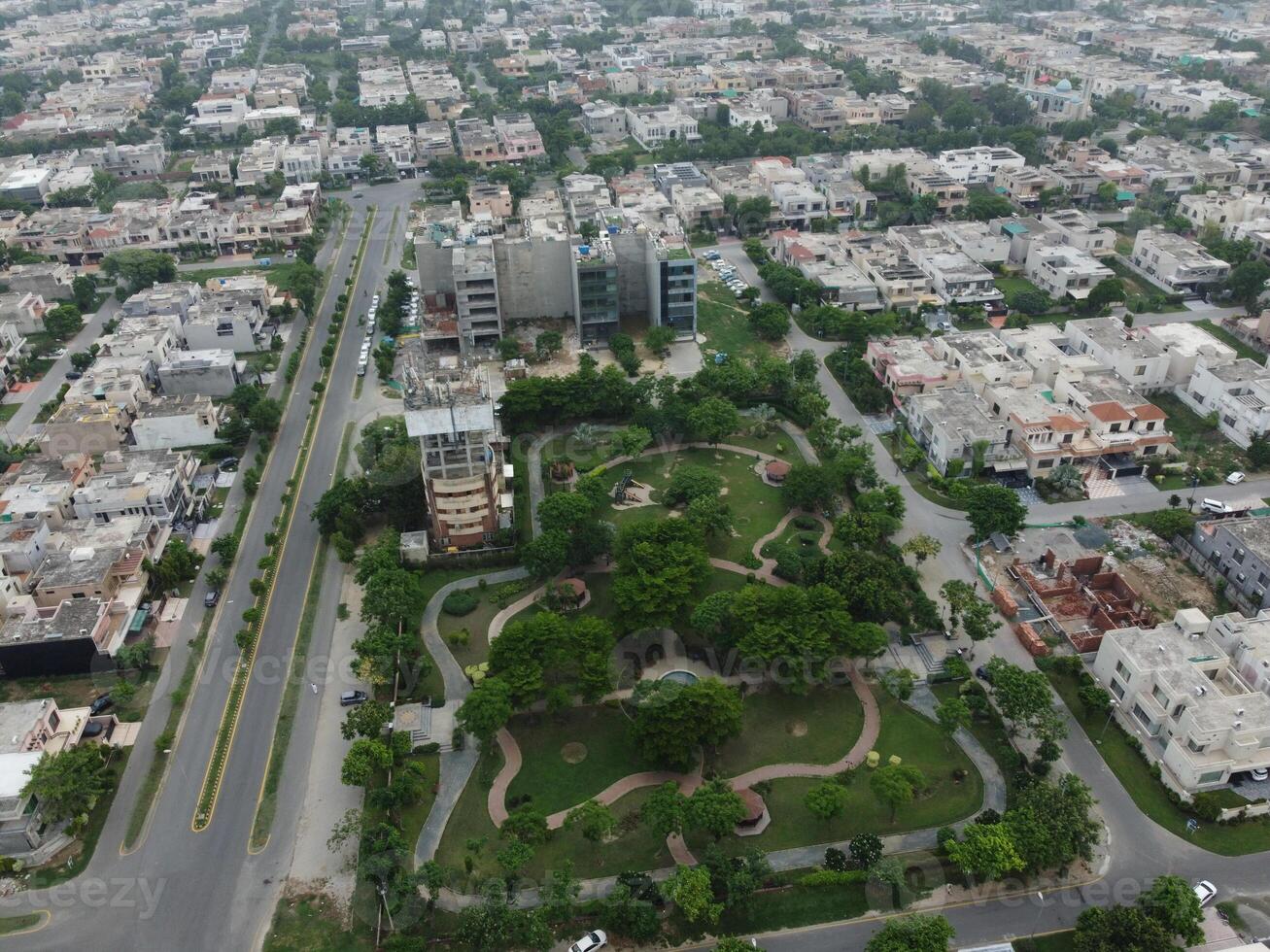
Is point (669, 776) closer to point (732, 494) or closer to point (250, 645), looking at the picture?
point (732, 494)

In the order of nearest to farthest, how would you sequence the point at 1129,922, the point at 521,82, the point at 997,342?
1. the point at 1129,922
2. the point at 997,342
3. the point at 521,82

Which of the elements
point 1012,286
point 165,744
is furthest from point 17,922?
point 1012,286

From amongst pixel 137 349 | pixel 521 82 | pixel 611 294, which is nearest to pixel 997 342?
pixel 611 294

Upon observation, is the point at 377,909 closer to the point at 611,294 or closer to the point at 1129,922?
the point at 1129,922

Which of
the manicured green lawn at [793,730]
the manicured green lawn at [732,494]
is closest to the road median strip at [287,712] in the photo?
the manicured green lawn at [732,494]

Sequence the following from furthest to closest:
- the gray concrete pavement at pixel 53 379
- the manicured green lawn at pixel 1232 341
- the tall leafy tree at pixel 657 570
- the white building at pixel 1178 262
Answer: the white building at pixel 1178 262 → the manicured green lawn at pixel 1232 341 → the gray concrete pavement at pixel 53 379 → the tall leafy tree at pixel 657 570

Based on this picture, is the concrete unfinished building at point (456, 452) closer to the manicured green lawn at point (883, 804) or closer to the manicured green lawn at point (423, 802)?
the manicured green lawn at point (423, 802)

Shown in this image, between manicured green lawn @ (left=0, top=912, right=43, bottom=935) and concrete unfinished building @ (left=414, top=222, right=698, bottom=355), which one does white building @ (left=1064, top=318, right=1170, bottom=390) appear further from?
manicured green lawn @ (left=0, top=912, right=43, bottom=935)
